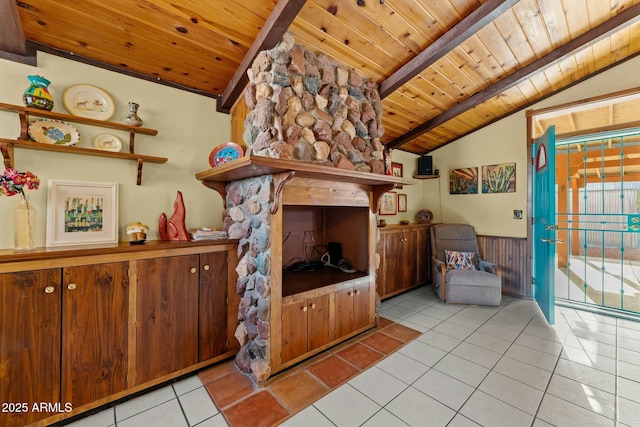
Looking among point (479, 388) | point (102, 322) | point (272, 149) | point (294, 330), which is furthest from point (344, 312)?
point (102, 322)

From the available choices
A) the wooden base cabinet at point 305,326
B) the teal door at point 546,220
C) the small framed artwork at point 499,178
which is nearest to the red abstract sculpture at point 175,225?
the wooden base cabinet at point 305,326

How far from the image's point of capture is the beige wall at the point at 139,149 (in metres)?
1.71

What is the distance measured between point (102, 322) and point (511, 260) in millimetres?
4909

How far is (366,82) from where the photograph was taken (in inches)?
110

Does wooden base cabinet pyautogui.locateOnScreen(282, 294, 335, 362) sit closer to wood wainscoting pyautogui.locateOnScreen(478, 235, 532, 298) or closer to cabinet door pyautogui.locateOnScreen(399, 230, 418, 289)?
cabinet door pyautogui.locateOnScreen(399, 230, 418, 289)

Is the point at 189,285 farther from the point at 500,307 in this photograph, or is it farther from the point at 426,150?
the point at 426,150

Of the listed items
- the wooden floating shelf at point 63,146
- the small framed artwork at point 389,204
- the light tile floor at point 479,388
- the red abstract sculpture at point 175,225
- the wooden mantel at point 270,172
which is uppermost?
the wooden floating shelf at point 63,146

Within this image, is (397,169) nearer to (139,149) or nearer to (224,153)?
(224,153)

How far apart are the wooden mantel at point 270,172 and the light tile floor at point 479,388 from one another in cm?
161

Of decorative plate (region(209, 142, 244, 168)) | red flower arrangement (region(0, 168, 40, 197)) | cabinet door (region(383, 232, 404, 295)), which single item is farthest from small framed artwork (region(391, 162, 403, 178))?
red flower arrangement (region(0, 168, 40, 197))

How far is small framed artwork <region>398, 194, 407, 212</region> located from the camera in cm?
452

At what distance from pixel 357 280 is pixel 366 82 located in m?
2.14

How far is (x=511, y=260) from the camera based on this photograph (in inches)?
154

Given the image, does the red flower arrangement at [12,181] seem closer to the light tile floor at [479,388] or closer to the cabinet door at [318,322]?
the light tile floor at [479,388]
